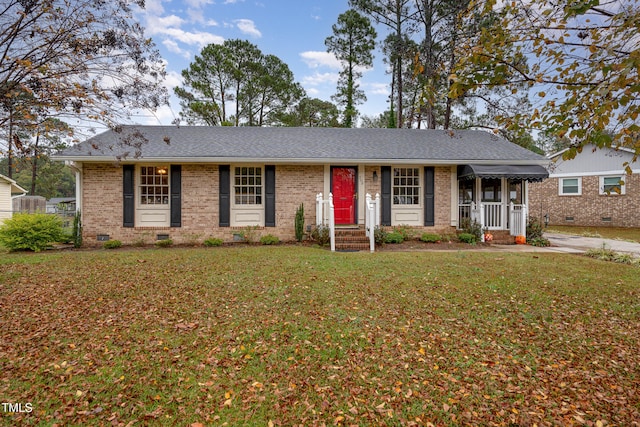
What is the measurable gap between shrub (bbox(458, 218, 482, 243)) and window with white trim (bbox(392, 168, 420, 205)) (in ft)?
5.62

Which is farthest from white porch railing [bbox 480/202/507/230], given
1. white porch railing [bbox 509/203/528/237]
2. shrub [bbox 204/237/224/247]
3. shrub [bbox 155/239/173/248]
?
shrub [bbox 155/239/173/248]

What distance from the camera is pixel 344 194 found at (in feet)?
35.9

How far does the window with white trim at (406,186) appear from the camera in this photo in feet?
36.0

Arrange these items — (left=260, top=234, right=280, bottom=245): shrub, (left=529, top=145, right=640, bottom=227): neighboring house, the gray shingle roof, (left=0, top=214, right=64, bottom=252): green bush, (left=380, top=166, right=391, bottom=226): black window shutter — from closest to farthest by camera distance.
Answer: (left=0, top=214, right=64, bottom=252): green bush < the gray shingle roof < (left=260, top=234, right=280, bottom=245): shrub < (left=380, top=166, right=391, bottom=226): black window shutter < (left=529, top=145, right=640, bottom=227): neighboring house

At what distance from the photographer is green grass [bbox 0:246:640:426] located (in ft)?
8.20

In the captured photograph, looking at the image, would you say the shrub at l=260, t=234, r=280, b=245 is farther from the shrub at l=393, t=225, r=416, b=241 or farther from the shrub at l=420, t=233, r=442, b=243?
the shrub at l=420, t=233, r=442, b=243

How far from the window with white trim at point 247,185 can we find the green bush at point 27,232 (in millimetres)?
5420

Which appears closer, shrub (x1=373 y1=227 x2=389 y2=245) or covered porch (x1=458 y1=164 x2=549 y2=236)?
shrub (x1=373 y1=227 x2=389 y2=245)

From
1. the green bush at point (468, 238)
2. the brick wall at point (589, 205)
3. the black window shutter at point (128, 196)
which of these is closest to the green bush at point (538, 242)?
the green bush at point (468, 238)

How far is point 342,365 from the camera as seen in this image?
306 cm

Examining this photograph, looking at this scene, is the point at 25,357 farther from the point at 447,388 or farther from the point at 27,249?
the point at 27,249

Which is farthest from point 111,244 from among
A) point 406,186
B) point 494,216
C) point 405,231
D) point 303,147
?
point 494,216

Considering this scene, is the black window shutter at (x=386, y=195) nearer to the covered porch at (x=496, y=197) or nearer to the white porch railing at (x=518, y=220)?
the covered porch at (x=496, y=197)

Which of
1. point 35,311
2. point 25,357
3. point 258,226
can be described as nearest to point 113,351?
point 25,357
